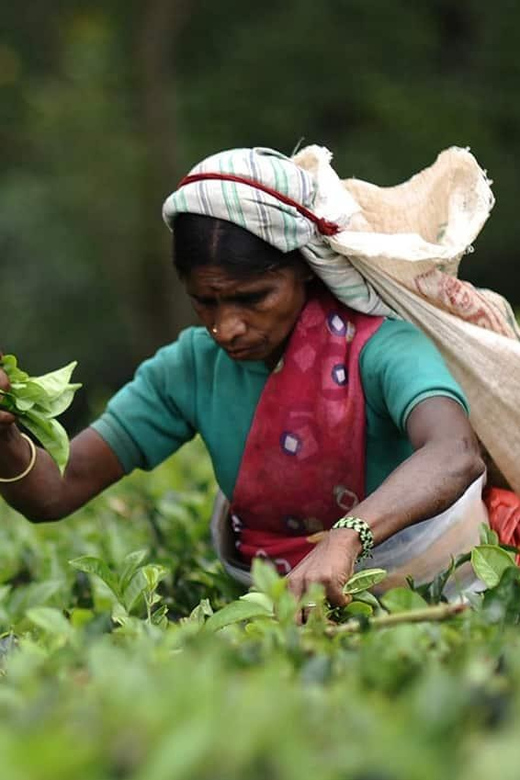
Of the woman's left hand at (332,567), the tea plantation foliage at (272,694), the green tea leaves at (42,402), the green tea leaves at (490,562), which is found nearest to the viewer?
the tea plantation foliage at (272,694)

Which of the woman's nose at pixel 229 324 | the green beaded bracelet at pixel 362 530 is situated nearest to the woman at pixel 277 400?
the woman's nose at pixel 229 324

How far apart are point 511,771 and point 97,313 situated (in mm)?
15501

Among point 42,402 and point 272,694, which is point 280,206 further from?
point 272,694

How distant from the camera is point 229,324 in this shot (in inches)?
115

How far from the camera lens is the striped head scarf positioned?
114 inches

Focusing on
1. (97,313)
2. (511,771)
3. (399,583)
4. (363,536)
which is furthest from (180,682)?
(97,313)

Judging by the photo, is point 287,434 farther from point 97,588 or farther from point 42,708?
point 42,708

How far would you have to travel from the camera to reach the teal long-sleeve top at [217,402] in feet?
9.58

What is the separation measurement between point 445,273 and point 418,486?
0.66 m

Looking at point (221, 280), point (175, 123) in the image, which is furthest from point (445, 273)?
point (175, 123)

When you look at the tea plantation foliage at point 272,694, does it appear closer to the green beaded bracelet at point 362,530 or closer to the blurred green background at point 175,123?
the green beaded bracelet at point 362,530

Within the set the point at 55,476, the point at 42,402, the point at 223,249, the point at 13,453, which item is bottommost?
the point at 55,476

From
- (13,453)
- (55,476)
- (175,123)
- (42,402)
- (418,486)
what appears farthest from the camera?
(175,123)

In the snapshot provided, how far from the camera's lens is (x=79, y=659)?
1.65 meters
